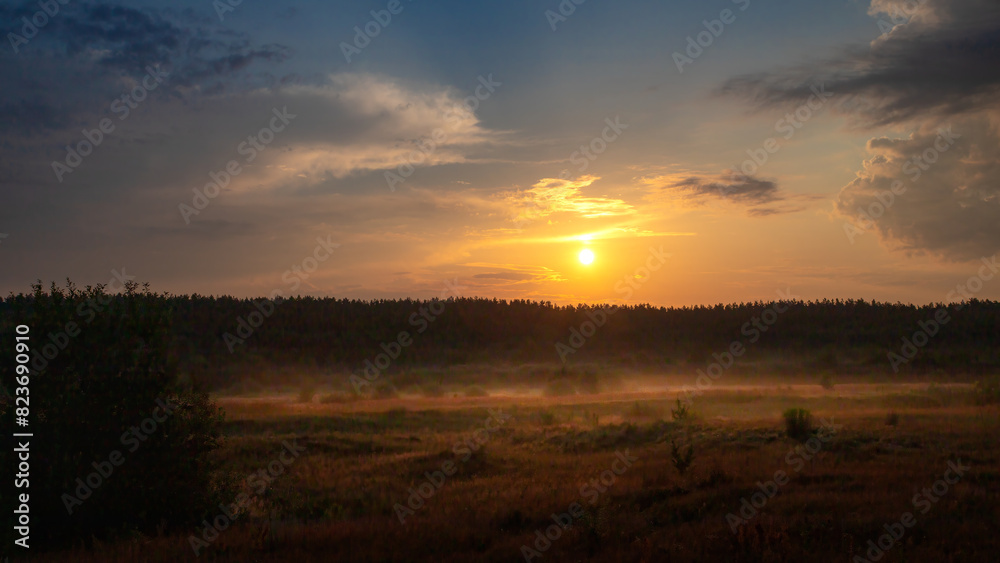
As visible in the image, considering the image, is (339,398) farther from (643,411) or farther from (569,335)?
(569,335)

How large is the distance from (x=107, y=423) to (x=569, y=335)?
95.6 m

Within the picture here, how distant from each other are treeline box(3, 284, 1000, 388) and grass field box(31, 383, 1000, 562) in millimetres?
54186

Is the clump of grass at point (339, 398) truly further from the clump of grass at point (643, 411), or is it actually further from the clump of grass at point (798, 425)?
the clump of grass at point (798, 425)

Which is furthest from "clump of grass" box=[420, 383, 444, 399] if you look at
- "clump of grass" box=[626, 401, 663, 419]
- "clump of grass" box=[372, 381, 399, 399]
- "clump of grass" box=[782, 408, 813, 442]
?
"clump of grass" box=[782, 408, 813, 442]

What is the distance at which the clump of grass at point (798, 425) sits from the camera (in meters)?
20.7

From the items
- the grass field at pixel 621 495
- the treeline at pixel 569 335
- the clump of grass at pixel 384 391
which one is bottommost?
the grass field at pixel 621 495

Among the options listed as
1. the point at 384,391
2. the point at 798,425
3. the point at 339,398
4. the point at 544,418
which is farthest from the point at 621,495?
the point at 384,391

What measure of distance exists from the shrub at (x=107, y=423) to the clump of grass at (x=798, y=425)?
1719 centimetres

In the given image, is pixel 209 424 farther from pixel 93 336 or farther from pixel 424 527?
pixel 424 527

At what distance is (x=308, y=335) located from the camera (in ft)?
319

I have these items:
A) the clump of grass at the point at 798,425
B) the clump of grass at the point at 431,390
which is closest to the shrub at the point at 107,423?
the clump of grass at the point at 798,425

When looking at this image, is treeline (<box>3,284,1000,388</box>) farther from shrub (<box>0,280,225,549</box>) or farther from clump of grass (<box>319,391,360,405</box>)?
shrub (<box>0,280,225,549</box>)

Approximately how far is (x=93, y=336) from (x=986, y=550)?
16268 millimetres

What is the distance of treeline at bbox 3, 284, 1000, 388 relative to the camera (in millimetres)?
81500
